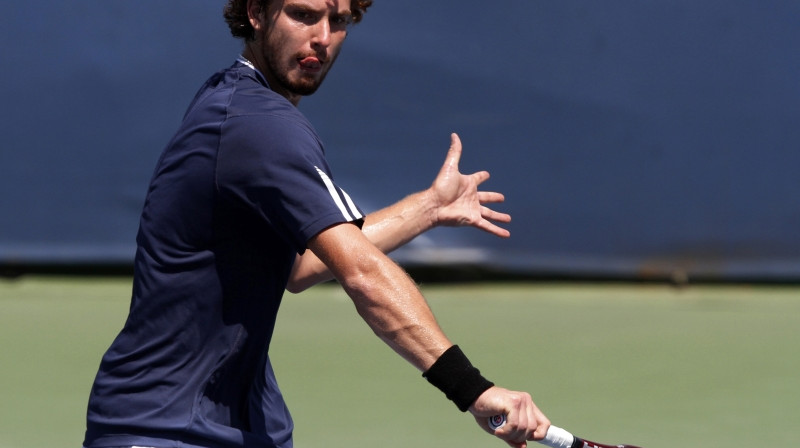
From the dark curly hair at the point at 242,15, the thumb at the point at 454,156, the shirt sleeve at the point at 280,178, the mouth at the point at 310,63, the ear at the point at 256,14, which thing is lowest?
the shirt sleeve at the point at 280,178

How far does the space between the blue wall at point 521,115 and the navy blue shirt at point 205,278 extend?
5.13 meters

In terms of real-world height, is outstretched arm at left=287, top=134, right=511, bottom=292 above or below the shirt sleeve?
above

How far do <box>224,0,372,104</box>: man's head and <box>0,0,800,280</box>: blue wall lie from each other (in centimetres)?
481

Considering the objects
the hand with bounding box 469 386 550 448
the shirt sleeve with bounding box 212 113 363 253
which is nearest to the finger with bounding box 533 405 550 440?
the hand with bounding box 469 386 550 448

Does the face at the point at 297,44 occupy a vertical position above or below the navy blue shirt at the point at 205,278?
above

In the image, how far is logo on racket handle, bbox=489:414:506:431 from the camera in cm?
280

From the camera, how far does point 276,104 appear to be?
291 cm

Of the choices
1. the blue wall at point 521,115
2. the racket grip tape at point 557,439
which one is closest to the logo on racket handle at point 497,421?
the racket grip tape at point 557,439

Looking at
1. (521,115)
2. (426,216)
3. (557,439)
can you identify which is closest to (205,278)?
(557,439)

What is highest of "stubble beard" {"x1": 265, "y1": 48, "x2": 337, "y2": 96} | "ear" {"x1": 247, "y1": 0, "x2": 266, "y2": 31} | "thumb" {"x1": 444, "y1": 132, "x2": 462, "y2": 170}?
"thumb" {"x1": 444, "y1": 132, "x2": 462, "y2": 170}

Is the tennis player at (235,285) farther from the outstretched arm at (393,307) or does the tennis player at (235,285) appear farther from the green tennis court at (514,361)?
the green tennis court at (514,361)

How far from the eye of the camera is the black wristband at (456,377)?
9.20 ft

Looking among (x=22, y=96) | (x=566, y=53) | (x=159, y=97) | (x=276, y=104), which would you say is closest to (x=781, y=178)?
(x=566, y=53)

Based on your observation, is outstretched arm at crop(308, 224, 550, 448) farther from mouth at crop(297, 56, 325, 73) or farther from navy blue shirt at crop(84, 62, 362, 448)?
mouth at crop(297, 56, 325, 73)
